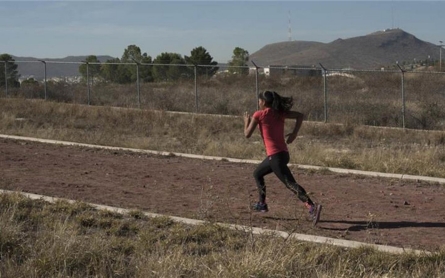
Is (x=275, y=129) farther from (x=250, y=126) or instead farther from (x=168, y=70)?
(x=168, y=70)

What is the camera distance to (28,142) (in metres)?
16.8

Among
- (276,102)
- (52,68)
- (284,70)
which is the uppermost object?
(52,68)

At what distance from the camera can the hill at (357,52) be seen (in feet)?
323

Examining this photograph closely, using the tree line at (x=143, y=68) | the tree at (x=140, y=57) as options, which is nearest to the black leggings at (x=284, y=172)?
the tree line at (x=143, y=68)

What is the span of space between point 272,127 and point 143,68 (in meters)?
37.7

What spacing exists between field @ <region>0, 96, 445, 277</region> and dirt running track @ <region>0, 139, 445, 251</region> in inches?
0.6

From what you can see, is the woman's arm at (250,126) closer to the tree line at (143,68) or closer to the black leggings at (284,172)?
the black leggings at (284,172)

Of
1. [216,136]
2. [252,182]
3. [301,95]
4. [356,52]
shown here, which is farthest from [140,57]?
[356,52]

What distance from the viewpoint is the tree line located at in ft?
113

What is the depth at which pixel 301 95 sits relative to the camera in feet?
87.8

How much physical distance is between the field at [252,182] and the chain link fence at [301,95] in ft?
8.05

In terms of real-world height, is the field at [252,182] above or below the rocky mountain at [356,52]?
below

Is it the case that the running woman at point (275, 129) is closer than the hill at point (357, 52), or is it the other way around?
the running woman at point (275, 129)

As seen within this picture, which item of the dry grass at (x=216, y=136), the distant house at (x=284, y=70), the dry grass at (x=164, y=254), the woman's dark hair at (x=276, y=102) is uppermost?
the distant house at (x=284, y=70)
